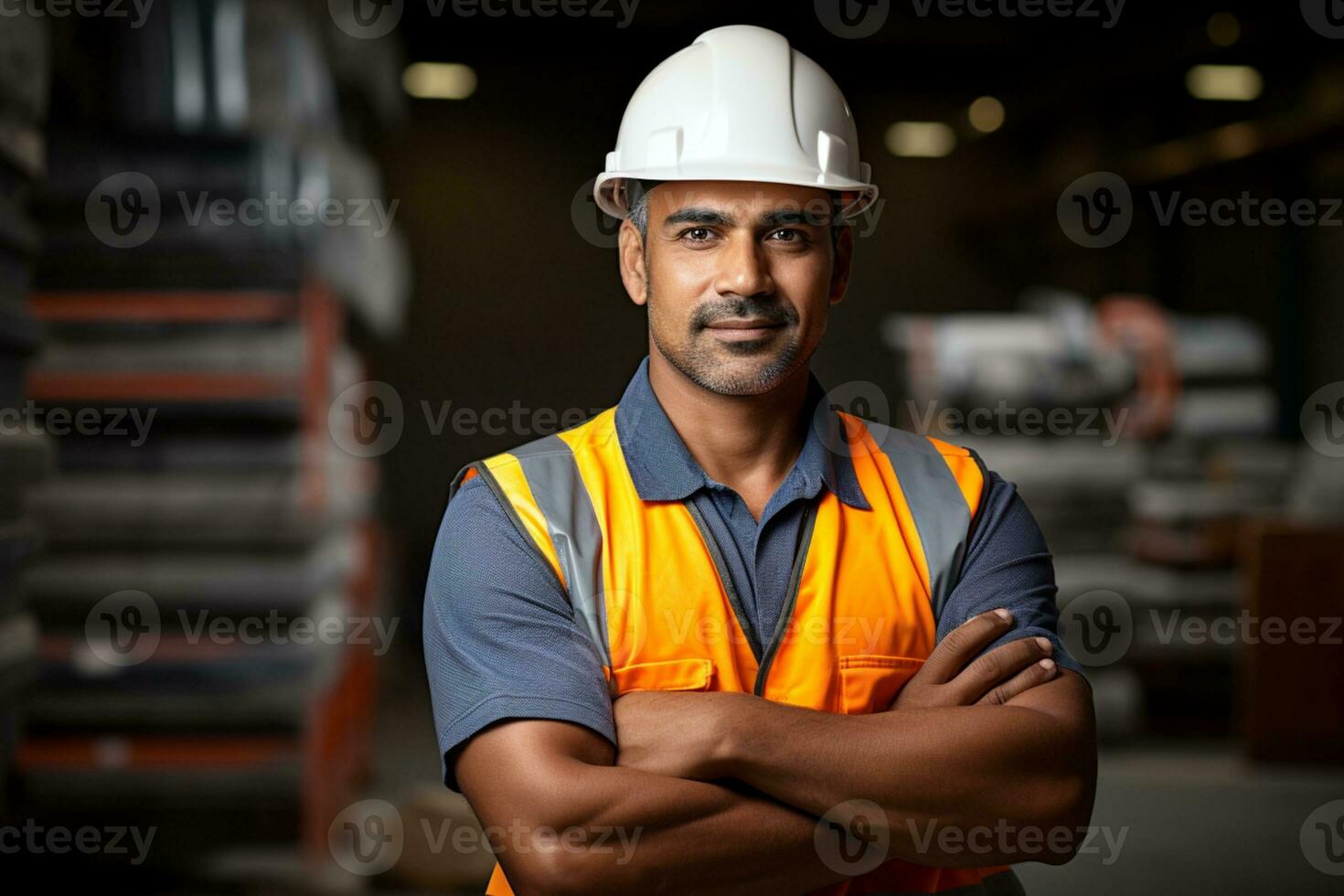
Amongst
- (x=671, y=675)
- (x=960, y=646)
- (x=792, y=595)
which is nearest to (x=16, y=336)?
(x=671, y=675)

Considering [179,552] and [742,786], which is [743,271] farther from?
[179,552]

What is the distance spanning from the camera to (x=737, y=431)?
2.50 metres

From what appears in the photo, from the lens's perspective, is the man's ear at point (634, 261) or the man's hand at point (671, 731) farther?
the man's ear at point (634, 261)

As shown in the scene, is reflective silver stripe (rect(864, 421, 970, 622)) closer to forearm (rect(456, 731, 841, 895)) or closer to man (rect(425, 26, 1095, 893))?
man (rect(425, 26, 1095, 893))

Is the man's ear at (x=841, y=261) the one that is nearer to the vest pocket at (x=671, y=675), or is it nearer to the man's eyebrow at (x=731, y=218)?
the man's eyebrow at (x=731, y=218)

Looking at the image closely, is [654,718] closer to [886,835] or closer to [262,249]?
[886,835]

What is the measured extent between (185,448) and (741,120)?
3729 mm

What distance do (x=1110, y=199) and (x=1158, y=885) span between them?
26.7 feet

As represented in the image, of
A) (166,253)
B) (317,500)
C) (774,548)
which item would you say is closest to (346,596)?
(317,500)

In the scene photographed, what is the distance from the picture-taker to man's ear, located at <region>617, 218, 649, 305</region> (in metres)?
2.55

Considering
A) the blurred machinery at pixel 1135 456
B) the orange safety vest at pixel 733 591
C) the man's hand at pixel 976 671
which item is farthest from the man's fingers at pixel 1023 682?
the blurred machinery at pixel 1135 456

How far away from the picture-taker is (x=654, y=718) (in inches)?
83.7

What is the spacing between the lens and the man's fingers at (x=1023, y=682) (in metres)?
2.30

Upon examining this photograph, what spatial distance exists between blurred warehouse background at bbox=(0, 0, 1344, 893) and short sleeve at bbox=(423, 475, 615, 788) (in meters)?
1.13
